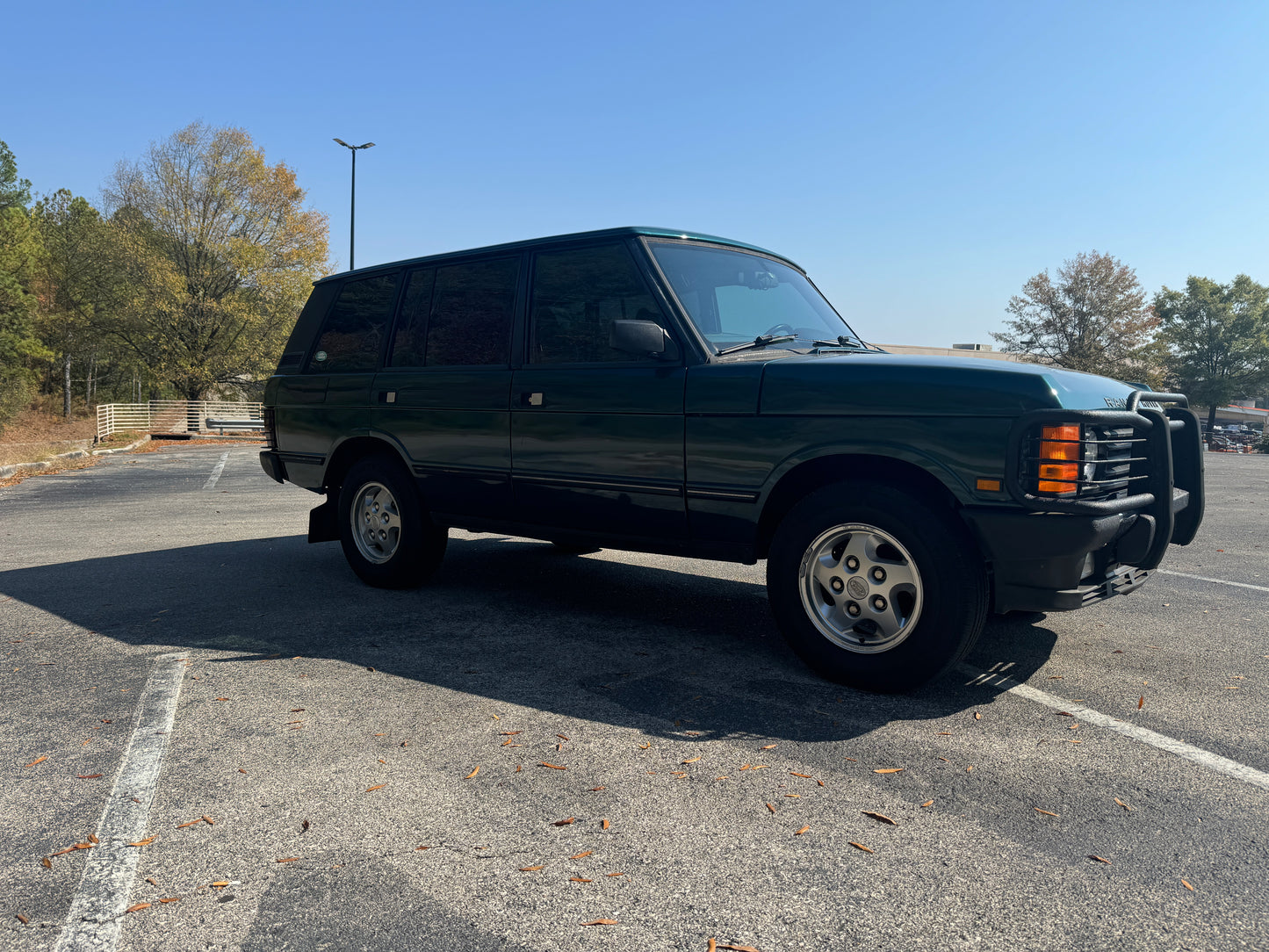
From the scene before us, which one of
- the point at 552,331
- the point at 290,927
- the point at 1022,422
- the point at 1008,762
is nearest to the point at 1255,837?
the point at 1008,762

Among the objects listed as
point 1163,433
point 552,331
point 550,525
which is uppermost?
point 552,331

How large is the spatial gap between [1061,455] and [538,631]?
2874mm

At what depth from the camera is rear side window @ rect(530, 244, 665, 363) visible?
15.7ft

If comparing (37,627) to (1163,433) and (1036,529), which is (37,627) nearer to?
(1036,529)

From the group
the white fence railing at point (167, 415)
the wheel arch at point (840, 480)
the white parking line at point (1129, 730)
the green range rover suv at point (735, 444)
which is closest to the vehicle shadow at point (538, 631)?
the white parking line at point (1129, 730)

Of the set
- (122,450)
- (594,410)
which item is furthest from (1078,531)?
(122,450)

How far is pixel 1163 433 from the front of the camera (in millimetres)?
4113

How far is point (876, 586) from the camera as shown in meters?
3.97

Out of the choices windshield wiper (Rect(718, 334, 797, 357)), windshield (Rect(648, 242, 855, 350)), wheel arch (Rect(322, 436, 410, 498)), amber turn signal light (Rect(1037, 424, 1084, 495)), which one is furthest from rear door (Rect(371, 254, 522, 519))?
amber turn signal light (Rect(1037, 424, 1084, 495))

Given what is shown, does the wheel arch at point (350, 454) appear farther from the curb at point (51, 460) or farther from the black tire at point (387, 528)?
the curb at point (51, 460)

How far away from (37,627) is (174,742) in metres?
2.37

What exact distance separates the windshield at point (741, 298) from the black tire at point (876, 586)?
3.73 ft

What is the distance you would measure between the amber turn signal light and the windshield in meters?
1.62

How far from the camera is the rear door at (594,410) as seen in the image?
460 centimetres
